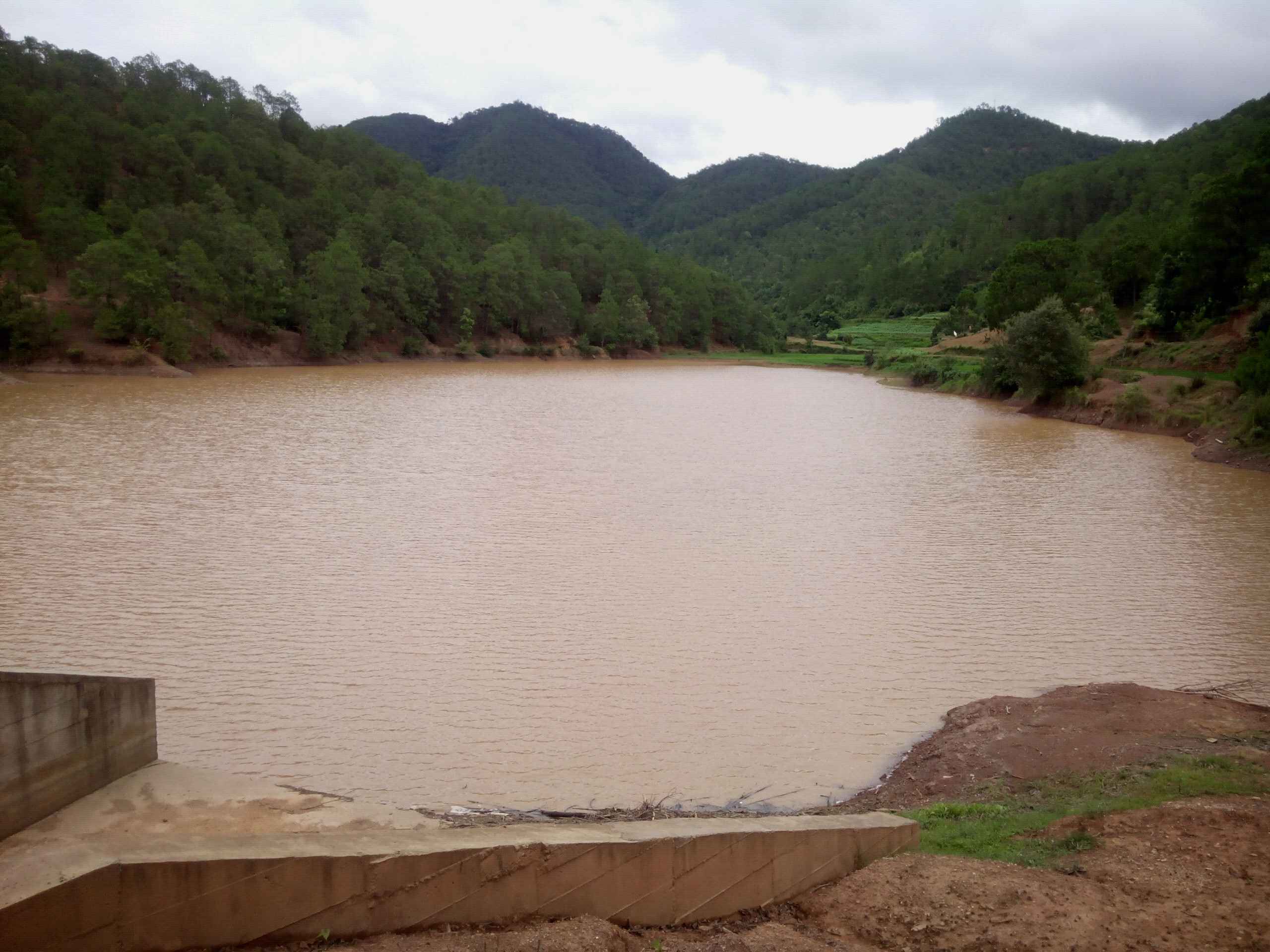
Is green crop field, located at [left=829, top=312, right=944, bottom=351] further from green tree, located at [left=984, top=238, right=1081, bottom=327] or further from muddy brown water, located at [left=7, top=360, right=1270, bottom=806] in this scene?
muddy brown water, located at [left=7, top=360, right=1270, bottom=806]

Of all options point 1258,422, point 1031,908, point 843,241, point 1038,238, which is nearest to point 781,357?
point 1038,238

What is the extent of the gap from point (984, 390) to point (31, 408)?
4422cm

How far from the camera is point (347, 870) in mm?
4504

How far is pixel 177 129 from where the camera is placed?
248ft

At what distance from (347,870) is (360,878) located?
7 cm

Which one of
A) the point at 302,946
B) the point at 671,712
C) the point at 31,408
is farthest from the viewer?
the point at 31,408

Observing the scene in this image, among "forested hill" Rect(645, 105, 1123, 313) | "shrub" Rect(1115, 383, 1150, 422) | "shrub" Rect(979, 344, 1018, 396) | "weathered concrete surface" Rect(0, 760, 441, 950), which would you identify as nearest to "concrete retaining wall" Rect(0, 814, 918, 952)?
"weathered concrete surface" Rect(0, 760, 441, 950)

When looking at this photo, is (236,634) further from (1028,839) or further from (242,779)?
(1028,839)

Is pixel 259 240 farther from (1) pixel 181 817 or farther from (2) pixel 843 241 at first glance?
(2) pixel 843 241

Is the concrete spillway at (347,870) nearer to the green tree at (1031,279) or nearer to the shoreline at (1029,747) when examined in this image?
the shoreline at (1029,747)

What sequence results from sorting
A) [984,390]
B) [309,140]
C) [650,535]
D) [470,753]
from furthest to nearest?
1. [309,140]
2. [984,390]
3. [650,535]
4. [470,753]

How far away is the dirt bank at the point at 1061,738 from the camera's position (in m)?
7.59

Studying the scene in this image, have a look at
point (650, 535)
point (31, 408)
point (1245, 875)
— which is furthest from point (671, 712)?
point (31, 408)

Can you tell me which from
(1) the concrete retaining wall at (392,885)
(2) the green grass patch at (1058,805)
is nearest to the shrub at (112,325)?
(1) the concrete retaining wall at (392,885)
